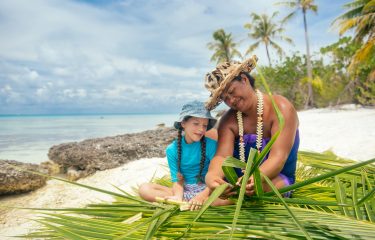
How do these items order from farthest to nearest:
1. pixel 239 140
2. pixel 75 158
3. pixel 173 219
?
pixel 75 158
pixel 239 140
pixel 173 219

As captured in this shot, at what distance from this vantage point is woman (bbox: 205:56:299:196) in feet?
5.50

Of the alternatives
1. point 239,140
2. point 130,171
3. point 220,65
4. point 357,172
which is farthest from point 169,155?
point 130,171

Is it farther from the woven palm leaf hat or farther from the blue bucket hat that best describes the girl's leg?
the woven palm leaf hat

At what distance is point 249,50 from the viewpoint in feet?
98.6

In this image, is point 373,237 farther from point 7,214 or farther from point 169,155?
point 7,214

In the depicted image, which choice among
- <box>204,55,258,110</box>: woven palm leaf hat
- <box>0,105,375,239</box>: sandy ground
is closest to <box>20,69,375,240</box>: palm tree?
<box>204,55,258,110</box>: woven palm leaf hat

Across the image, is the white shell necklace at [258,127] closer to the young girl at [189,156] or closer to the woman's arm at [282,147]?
the woman's arm at [282,147]

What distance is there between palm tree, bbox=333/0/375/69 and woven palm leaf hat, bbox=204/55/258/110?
14543mm

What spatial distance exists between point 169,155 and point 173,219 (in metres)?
1.15

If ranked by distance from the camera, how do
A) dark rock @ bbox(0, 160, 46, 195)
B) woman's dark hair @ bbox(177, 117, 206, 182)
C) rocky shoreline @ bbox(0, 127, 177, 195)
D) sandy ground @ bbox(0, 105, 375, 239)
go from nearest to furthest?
woman's dark hair @ bbox(177, 117, 206, 182) → sandy ground @ bbox(0, 105, 375, 239) → dark rock @ bbox(0, 160, 46, 195) → rocky shoreline @ bbox(0, 127, 177, 195)

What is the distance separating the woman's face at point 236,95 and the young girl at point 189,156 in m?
0.40

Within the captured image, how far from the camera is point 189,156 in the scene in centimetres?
244

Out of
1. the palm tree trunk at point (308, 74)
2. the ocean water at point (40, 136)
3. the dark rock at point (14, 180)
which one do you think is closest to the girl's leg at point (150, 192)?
the dark rock at point (14, 180)

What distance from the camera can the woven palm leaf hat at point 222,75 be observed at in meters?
1.75
